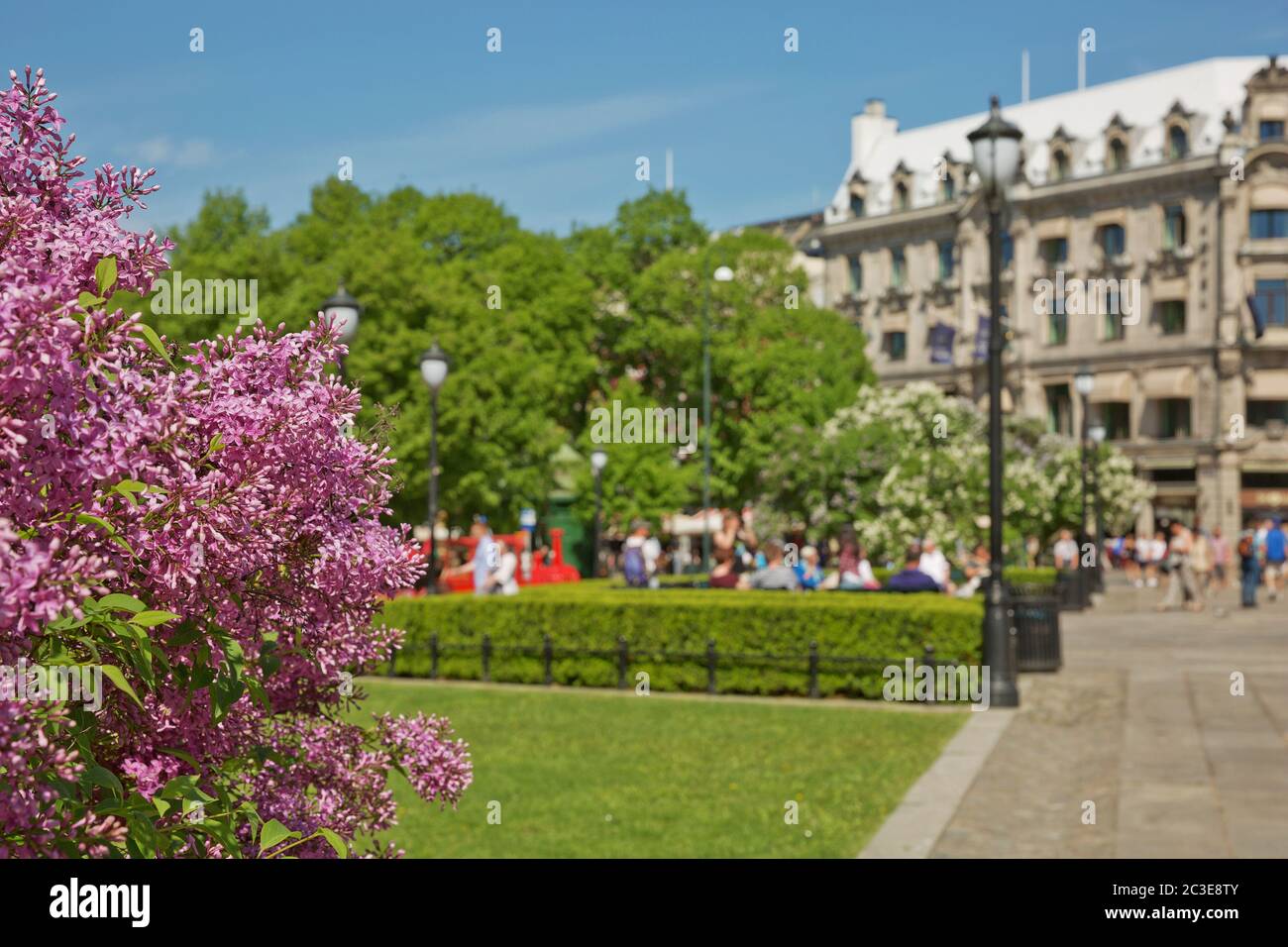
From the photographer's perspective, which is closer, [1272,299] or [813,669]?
[813,669]

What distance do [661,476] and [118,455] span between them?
1990 inches

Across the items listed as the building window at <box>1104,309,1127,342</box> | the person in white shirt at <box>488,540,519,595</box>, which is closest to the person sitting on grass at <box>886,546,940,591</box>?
the person in white shirt at <box>488,540,519,595</box>

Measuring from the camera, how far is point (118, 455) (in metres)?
1.92

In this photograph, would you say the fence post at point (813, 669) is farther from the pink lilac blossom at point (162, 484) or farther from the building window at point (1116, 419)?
the building window at point (1116, 419)

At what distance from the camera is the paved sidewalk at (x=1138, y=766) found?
9.16 metres

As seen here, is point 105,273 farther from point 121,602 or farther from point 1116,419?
point 1116,419

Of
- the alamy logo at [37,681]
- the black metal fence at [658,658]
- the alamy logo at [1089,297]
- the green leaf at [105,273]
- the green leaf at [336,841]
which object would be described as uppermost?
the alamy logo at [1089,297]

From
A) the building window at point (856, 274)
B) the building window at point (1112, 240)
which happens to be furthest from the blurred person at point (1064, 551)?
the building window at point (856, 274)

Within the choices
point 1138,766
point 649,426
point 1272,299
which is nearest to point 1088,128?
point 1272,299

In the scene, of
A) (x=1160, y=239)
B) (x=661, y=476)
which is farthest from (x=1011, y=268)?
(x=661, y=476)

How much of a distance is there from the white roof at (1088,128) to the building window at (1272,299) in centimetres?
615

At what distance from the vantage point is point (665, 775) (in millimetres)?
11836

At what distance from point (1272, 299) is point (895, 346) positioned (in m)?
19.5

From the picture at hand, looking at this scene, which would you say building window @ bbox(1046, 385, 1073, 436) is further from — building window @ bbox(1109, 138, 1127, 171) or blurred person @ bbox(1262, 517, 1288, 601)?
blurred person @ bbox(1262, 517, 1288, 601)
